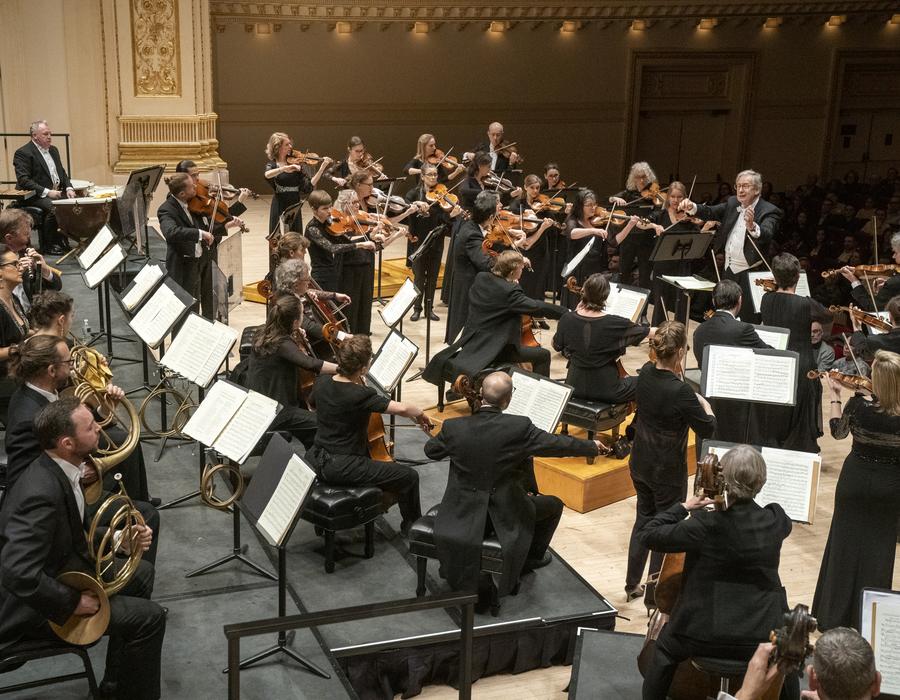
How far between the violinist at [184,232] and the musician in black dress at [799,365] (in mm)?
3969

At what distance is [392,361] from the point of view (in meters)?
5.91

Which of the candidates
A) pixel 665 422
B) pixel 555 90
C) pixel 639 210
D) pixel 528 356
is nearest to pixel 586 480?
pixel 528 356

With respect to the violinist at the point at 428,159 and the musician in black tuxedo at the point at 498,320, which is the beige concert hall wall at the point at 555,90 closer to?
the violinist at the point at 428,159

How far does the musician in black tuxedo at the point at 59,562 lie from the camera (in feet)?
11.6

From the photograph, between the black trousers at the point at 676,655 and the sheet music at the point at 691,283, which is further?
the sheet music at the point at 691,283

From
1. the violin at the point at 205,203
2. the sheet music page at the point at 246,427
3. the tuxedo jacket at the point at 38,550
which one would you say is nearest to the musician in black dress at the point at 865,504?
the sheet music page at the point at 246,427

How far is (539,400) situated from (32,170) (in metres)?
6.27

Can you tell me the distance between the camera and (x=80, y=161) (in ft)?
40.3

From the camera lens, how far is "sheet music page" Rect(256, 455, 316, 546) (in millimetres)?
4031

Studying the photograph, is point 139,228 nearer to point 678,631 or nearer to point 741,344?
point 741,344

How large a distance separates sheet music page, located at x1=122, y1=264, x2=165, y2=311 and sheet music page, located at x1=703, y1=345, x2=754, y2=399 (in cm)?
334

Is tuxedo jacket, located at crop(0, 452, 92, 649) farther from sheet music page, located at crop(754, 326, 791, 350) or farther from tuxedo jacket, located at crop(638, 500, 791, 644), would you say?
sheet music page, located at crop(754, 326, 791, 350)

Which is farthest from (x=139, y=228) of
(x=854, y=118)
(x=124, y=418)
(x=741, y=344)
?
(x=854, y=118)

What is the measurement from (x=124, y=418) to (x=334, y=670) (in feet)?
10.4
